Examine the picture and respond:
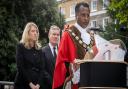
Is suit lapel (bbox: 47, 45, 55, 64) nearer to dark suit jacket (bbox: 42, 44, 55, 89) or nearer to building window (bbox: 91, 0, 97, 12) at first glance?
dark suit jacket (bbox: 42, 44, 55, 89)

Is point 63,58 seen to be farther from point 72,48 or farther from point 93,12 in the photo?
point 93,12

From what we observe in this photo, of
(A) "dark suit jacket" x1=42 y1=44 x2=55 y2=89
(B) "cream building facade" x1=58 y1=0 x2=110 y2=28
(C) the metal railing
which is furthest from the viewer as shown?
(B) "cream building facade" x1=58 y1=0 x2=110 y2=28

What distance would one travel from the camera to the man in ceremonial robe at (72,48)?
4883mm

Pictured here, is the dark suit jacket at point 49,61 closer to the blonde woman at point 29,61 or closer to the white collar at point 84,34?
the blonde woman at point 29,61

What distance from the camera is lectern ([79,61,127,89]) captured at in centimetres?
409

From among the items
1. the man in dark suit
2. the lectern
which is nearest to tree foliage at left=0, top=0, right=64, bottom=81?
the man in dark suit

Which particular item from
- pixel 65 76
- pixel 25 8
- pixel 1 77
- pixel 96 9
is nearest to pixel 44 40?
pixel 25 8

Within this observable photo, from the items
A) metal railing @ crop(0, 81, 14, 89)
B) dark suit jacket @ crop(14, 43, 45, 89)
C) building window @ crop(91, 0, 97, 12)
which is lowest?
metal railing @ crop(0, 81, 14, 89)

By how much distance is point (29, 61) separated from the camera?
22.0 ft

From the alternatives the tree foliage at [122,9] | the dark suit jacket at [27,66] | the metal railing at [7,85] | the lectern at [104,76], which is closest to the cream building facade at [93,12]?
the tree foliage at [122,9]

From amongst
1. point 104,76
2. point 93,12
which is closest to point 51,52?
point 104,76

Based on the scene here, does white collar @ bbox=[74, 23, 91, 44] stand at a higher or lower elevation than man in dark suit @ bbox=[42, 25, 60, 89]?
higher

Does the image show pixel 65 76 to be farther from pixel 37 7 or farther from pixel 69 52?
pixel 37 7

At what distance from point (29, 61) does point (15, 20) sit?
20.3 meters
